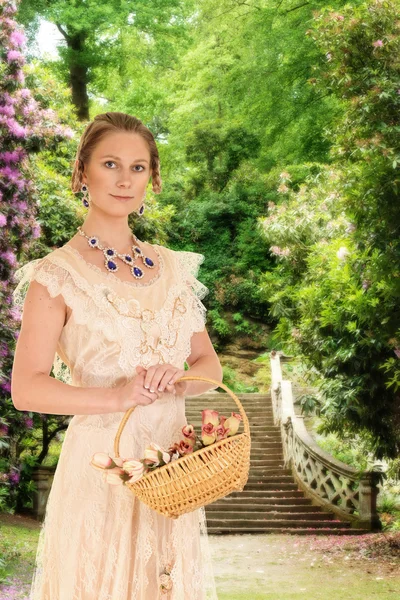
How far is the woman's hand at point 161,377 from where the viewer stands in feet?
5.05

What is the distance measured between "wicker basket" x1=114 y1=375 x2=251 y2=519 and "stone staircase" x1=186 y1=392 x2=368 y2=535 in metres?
8.33

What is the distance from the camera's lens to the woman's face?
5.72 ft

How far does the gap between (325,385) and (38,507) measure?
395 centimetres

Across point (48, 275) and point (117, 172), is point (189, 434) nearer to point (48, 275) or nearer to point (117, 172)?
point (48, 275)

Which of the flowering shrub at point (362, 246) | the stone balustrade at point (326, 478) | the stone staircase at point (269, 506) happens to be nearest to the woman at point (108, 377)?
the flowering shrub at point (362, 246)

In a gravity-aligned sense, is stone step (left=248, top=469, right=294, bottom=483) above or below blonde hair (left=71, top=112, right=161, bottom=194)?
above

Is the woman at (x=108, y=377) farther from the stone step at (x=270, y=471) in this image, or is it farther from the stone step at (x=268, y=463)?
the stone step at (x=268, y=463)

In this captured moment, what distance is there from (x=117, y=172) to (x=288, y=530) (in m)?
8.55

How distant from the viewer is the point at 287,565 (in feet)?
24.7

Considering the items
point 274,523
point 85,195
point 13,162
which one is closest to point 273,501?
point 274,523

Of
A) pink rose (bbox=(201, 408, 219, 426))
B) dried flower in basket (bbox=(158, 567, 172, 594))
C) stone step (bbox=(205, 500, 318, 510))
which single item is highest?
stone step (bbox=(205, 500, 318, 510))

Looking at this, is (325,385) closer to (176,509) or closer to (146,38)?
(176,509)

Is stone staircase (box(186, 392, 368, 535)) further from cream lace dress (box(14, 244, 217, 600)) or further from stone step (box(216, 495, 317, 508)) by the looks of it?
cream lace dress (box(14, 244, 217, 600))

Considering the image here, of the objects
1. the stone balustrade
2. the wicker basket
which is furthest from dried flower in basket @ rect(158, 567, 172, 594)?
the stone balustrade
